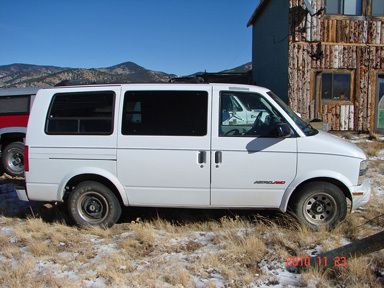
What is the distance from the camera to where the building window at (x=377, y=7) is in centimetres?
1483

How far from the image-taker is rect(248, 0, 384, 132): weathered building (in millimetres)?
14641

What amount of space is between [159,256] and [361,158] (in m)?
2.75

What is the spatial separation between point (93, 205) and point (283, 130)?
2.72 meters

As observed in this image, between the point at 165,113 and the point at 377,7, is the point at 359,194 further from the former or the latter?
the point at 377,7

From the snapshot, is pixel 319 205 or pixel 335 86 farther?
pixel 335 86

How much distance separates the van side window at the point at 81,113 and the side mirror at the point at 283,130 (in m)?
2.14

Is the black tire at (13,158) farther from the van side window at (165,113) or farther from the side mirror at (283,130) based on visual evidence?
the side mirror at (283,130)

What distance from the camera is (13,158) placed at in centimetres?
1026

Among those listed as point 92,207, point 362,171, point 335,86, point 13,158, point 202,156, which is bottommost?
point 92,207

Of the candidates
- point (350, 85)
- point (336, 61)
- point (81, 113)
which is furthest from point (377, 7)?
point (81, 113)

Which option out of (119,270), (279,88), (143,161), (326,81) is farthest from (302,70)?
(119,270)

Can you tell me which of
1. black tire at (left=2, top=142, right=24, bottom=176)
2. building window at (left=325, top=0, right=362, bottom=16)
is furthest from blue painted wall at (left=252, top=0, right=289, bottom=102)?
black tire at (left=2, top=142, right=24, bottom=176)

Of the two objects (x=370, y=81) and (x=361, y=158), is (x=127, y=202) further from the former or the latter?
(x=370, y=81)

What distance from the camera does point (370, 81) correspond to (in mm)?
14984
